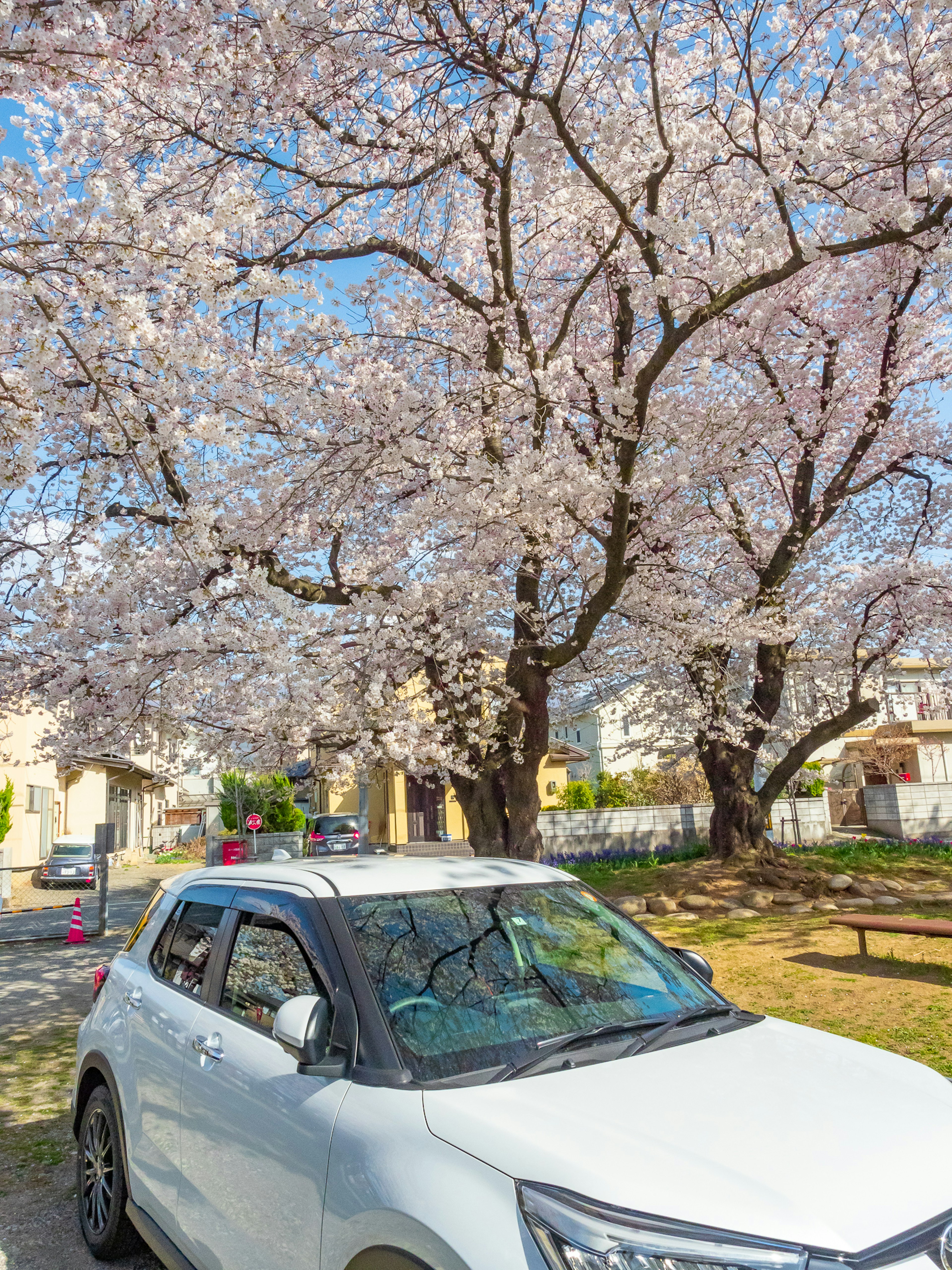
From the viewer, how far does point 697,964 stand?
3.77m

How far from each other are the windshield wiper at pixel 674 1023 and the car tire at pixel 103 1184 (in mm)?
2401

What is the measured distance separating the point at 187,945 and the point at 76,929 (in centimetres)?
1164

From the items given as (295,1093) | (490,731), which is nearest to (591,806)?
(490,731)

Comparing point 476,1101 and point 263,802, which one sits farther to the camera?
point 263,802

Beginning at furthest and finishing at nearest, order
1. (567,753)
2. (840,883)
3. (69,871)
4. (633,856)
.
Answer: (567,753) < (69,871) < (633,856) < (840,883)

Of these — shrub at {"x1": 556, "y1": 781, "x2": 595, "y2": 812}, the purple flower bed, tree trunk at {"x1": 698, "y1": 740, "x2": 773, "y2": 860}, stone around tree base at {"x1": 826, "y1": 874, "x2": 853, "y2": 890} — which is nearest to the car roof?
stone around tree base at {"x1": 826, "y1": 874, "x2": 853, "y2": 890}

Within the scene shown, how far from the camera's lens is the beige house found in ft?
70.6

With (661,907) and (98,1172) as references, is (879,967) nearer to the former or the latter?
(661,907)

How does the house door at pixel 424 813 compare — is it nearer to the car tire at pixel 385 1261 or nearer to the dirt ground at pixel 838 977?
the dirt ground at pixel 838 977

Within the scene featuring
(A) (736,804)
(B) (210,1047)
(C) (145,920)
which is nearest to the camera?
(B) (210,1047)

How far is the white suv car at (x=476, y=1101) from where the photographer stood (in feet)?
6.49

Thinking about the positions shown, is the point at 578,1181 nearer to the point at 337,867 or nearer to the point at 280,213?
the point at 337,867

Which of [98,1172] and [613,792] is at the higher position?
[613,792]

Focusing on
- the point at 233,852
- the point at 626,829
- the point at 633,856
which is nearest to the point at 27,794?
A: the point at 233,852
